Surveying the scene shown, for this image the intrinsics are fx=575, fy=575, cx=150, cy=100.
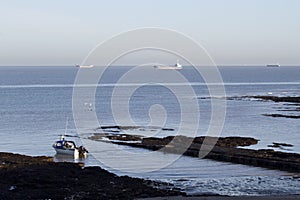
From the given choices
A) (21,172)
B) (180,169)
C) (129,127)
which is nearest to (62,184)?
(21,172)

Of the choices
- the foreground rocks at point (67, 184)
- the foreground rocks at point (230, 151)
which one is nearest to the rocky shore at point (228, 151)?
the foreground rocks at point (230, 151)

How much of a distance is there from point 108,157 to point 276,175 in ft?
40.3

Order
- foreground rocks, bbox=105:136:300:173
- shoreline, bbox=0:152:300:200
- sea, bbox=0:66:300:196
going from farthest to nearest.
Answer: foreground rocks, bbox=105:136:300:173 → sea, bbox=0:66:300:196 → shoreline, bbox=0:152:300:200

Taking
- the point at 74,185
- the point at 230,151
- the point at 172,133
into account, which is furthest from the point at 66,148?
the point at 172,133

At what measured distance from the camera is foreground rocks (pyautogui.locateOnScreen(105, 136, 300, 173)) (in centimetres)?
3372

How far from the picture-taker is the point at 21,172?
27578 mm

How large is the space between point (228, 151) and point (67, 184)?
15.3 m

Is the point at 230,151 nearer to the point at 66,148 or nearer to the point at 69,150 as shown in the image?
the point at 69,150

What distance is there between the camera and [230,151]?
3831 cm

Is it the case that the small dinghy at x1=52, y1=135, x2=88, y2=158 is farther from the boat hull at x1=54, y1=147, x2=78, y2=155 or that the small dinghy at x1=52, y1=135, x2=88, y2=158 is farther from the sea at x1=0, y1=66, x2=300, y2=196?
the sea at x1=0, y1=66, x2=300, y2=196

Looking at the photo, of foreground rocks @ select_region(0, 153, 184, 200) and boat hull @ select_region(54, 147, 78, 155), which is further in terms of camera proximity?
boat hull @ select_region(54, 147, 78, 155)

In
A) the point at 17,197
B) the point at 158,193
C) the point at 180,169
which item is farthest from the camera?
the point at 180,169

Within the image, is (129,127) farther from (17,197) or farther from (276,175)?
(17,197)

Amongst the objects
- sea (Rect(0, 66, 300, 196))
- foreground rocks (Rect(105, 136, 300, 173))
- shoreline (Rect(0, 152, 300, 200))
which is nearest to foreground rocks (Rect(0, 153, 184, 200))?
shoreline (Rect(0, 152, 300, 200))
